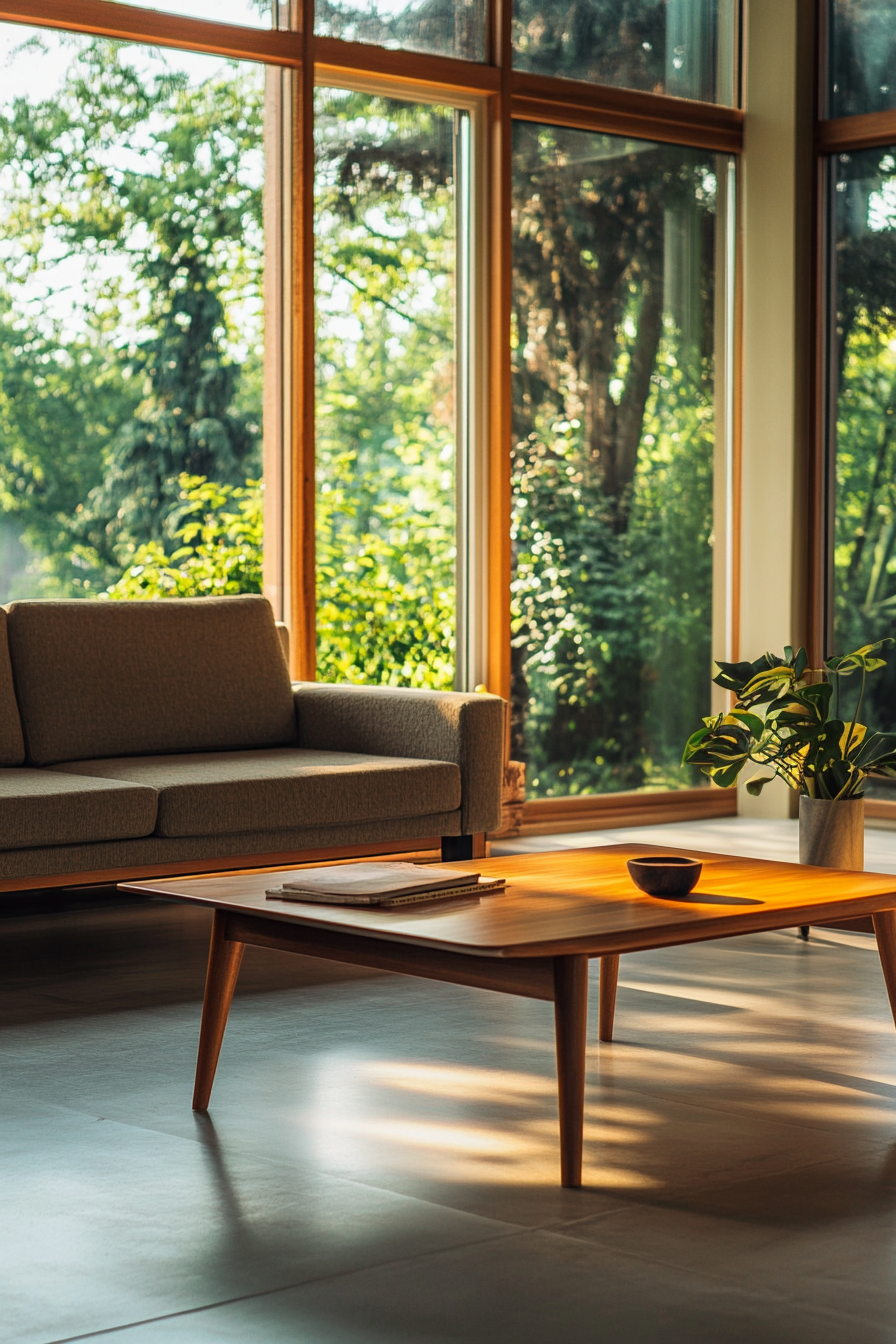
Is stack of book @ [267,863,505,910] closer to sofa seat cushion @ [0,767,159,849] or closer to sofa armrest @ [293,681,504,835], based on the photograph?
sofa seat cushion @ [0,767,159,849]

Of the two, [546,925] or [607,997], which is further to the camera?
[607,997]

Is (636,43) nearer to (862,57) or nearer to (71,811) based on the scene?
(862,57)

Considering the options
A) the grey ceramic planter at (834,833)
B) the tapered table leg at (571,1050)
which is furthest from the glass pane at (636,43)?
the tapered table leg at (571,1050)

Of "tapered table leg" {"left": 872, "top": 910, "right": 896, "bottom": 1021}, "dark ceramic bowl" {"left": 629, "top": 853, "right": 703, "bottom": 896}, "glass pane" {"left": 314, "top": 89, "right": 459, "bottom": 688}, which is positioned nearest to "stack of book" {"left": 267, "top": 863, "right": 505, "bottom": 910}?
"dark ceramic bowl" {"left": 629, "top": 853, "right": 703, "bottom": 896}

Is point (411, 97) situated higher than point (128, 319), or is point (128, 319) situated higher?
point (411, 97)

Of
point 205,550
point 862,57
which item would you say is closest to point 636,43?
point 862,57

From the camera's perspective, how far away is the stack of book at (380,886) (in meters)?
2.79

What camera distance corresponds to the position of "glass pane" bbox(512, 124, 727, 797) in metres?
6.42

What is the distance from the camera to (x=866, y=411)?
6770 mm

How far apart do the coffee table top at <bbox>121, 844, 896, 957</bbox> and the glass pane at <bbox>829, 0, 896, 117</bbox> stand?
4.33 metres

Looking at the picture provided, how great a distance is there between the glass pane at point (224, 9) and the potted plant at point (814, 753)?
2.69 metres

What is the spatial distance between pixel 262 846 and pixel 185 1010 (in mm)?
692

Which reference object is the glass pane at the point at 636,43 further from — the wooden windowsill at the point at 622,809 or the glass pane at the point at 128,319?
the wooden windowsill at the point at 622,809

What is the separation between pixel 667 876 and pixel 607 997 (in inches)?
20.8
